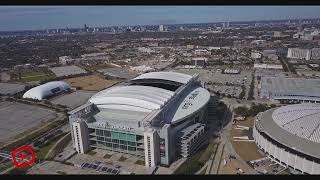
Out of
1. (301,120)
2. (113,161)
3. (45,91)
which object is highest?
(301,120)

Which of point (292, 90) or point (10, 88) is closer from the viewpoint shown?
point (292, 90)

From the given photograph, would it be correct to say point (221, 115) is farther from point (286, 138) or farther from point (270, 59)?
point (270, 59)

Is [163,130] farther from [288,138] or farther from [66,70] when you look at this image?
[66,70]

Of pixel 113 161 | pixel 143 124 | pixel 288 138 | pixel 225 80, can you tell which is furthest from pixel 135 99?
pixel 225 80

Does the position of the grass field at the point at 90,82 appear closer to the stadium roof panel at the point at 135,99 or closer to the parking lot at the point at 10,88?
the parking lot at the point at 10,88

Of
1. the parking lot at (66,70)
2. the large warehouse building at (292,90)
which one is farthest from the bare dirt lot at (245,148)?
the parking lot at (66,70)

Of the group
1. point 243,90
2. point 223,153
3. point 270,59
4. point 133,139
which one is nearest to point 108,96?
point 133,139

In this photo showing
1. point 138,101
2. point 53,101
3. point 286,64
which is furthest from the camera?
point 286,64
